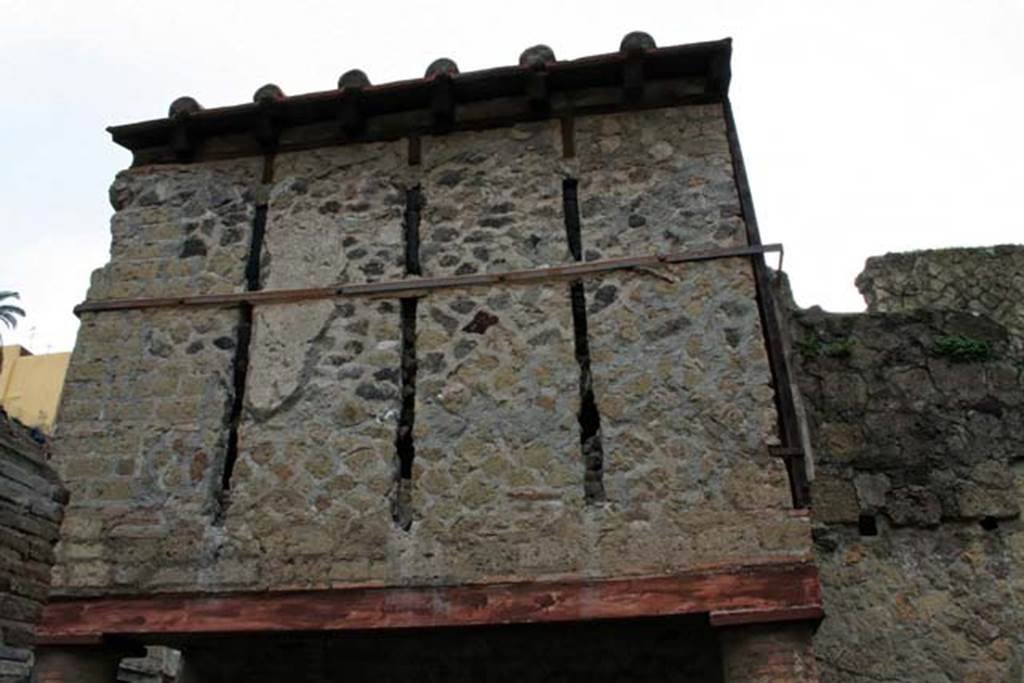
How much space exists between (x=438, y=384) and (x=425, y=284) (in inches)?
27.5

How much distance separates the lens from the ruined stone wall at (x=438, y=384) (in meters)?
5.40

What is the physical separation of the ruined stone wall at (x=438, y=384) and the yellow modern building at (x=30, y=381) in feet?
76.0

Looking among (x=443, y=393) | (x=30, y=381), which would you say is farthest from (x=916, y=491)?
(x=30, y=381)

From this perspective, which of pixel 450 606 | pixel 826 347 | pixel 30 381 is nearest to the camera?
pixel 450 606

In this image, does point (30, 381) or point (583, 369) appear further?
point (30, 381)

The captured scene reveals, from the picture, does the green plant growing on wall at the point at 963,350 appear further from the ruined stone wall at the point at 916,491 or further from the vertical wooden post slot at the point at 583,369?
the vertical wooden post slot at the point at 583,369

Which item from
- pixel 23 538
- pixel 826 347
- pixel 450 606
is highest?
pixel 826 347

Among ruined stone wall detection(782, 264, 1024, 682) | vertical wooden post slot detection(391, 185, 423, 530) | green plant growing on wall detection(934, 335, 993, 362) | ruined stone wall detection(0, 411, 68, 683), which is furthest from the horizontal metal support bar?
green plant growing on wall detection(934, 335, 993, 362)

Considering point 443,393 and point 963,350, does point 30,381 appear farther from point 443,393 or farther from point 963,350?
point 963,350

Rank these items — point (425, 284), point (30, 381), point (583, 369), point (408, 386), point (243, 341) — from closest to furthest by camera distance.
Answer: point (583, 369)
point (408, 386)
point (425, 284)
point (243, 341)
point (30, 381)

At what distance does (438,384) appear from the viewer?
587 centimetres

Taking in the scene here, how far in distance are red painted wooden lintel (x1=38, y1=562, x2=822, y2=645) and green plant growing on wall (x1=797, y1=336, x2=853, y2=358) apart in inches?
103

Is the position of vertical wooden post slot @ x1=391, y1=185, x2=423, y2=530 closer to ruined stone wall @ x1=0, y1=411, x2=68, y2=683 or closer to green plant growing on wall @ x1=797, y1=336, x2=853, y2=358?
ruined stone wall @ x1=0, y1=411, x2=68, y2=683

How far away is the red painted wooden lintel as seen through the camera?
4.96 m
